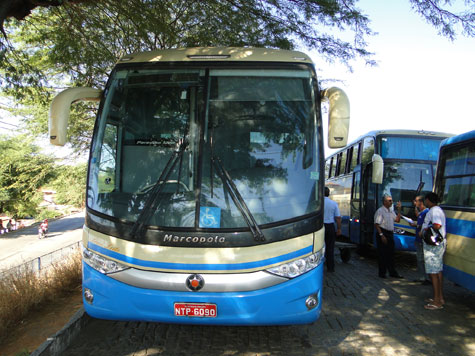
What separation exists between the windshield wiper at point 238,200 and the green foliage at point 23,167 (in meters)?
17.9

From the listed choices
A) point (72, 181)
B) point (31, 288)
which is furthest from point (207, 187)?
point (72, 181)

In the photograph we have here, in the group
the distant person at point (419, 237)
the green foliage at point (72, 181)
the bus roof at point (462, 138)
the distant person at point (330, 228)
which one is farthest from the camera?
the green foliage at point (72, 181)

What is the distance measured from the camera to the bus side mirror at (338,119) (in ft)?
15.2

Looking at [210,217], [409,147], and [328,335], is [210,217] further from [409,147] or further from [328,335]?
[409,147]

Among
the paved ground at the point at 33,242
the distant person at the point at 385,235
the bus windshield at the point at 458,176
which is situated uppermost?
the bus windshield at the point at 458,176

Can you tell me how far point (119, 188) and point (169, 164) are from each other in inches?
25.9

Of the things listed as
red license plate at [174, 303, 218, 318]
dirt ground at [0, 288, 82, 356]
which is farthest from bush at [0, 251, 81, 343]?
red license plate at [174, 303, 218, 318]

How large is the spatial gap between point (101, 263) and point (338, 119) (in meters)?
3.16

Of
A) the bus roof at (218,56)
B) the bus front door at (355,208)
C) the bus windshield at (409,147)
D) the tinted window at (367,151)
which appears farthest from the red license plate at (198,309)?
the bus front door at (355,208)

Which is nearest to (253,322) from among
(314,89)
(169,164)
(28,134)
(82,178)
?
(169,164)

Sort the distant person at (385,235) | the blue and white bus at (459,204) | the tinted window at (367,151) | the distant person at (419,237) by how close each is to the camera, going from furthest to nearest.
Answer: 1. the tinted window at (367,151)
2. the distant person at (385,235)
3. the distant person at (419,237)
4. the blue and white bus at (459,204)

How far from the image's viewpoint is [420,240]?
25.2 ft

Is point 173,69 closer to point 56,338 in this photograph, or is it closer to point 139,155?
point 139,155

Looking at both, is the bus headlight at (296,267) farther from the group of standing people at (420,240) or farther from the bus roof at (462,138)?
the bus roof at (462,138)
